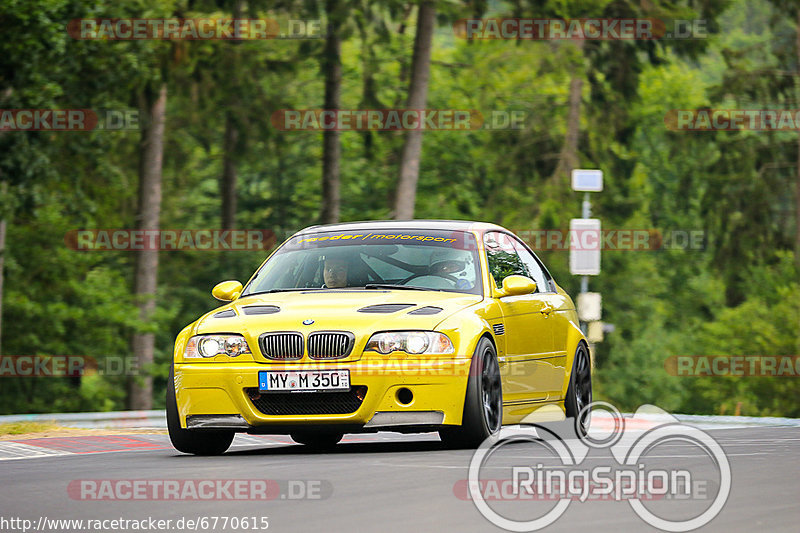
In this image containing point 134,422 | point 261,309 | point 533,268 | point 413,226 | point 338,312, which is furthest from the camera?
point 134,422

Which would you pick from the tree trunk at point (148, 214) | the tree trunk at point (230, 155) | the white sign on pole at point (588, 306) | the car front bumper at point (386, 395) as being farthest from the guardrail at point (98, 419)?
the tree trunk at point (230, 155)

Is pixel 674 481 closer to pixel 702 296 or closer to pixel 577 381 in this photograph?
pixel 577 381

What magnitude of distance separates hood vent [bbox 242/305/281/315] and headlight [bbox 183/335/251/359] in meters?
0.31

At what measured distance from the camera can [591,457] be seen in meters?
10.5

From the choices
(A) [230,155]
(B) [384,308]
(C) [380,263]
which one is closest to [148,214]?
(A) [230,155]

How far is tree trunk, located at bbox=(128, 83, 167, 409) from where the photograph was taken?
38.0 metres

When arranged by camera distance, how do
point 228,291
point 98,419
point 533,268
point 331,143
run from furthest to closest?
point 331,143 → point 98,419 → point 533,268 → point 228,291

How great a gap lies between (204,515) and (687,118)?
47839 millimetres

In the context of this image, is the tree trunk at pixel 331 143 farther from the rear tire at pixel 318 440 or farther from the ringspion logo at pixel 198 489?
the ringspion logo at pixel 198 489

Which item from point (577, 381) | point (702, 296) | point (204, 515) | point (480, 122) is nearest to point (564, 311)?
point (577, 381)

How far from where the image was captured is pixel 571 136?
46.2 m

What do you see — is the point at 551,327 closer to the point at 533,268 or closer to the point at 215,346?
the point at 533,268

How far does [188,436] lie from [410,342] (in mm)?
1874

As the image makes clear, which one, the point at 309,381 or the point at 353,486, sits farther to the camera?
the point at 309,381
